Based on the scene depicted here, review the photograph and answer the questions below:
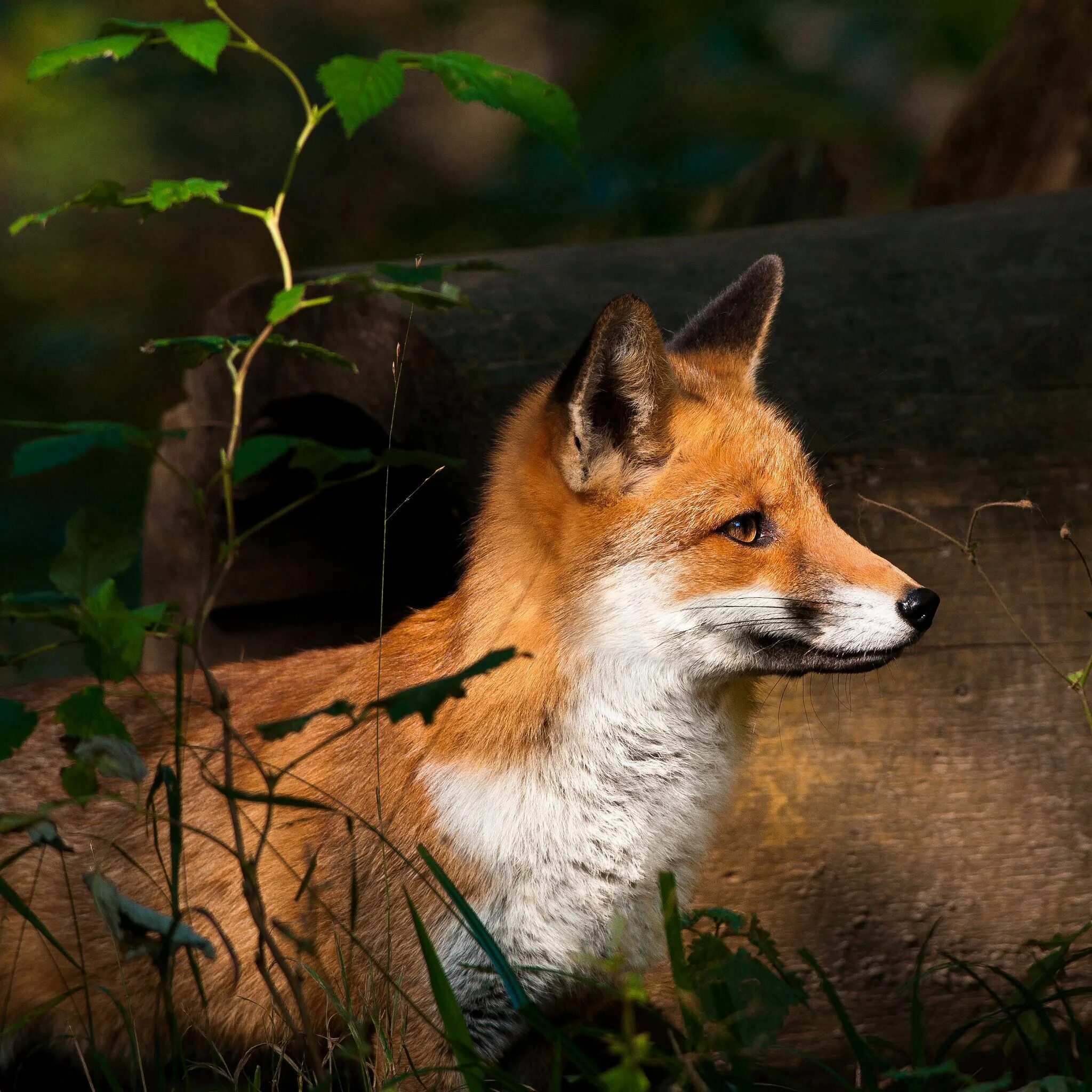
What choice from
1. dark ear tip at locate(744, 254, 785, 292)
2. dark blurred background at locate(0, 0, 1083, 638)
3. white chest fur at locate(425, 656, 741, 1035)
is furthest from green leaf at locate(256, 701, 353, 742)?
dark blurred background at locate(0, 0, 1083, 638)

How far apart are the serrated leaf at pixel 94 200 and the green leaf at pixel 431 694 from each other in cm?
93

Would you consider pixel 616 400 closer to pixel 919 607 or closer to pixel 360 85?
pixel 919 607

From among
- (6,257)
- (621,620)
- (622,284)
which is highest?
(6,257)

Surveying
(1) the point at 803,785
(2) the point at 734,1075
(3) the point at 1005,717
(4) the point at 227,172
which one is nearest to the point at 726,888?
(1) the point at 803,785

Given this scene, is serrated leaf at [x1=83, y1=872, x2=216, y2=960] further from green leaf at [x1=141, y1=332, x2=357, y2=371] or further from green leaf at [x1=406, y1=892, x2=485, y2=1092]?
green leaf at [x1=141, y1=332, x2=357, y2=371]

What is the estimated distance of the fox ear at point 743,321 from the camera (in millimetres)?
2908

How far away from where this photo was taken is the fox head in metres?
2.37

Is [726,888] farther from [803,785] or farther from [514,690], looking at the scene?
[514,690]

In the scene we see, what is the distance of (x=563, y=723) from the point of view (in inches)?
96.6

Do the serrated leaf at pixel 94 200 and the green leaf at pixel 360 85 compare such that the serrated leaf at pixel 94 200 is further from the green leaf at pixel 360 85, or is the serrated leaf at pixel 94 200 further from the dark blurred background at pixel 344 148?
the dark blurred background at pixel 344 148

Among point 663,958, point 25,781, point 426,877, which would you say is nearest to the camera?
point 426,877

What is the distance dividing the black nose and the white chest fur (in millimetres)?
457

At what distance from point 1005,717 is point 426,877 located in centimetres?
149

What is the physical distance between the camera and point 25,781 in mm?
2928
